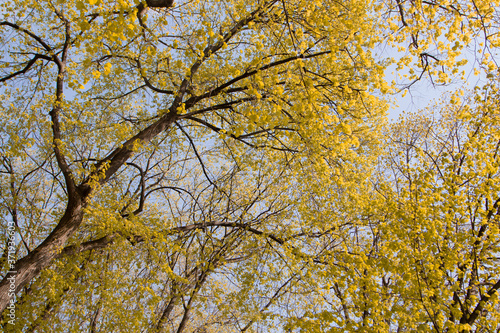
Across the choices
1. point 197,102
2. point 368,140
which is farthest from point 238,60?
point 368,140

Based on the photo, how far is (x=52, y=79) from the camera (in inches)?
284

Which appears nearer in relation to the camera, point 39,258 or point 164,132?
point 39,258

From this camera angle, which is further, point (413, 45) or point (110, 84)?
point (110, 84)

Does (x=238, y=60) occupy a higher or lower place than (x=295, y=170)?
higher

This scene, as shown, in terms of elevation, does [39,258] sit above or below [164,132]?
below

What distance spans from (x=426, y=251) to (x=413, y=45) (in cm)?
317

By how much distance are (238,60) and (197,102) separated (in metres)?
1.41

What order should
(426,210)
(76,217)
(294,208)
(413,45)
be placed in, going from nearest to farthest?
(413,45), (426,210), (76,217), (294,208)

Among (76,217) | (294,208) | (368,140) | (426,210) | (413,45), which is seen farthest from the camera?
(368,140)

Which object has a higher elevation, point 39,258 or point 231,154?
point 231,154

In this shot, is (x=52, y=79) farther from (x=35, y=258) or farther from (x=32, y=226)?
(x=35, y=258)

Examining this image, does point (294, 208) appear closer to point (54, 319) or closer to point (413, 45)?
point (413, 45)

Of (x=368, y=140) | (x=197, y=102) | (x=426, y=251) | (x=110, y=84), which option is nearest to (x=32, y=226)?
(x=110, y=84)

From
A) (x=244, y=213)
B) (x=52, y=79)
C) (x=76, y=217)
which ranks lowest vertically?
(x=76, y=217)
